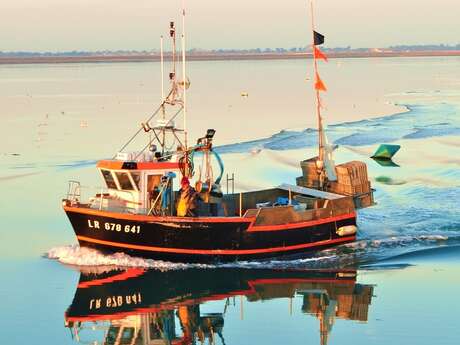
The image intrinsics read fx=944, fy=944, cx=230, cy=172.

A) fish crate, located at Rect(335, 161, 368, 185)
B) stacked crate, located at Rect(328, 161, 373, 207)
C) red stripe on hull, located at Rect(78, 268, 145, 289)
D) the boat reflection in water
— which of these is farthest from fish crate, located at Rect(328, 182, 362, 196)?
red stripe on hull, located at Rect(78, 268, 145, 289)

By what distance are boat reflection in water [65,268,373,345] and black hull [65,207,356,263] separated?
48cm

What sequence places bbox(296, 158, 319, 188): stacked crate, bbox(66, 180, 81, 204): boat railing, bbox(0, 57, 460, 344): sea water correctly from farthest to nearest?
bbox(296, 158, 319, 188): stacked crate
bbox(66, 180, 81, 204): boat railing
bbox(0, 57, 460, 344): sea water

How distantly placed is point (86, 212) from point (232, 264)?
12.5 ft

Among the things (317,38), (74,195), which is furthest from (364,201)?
(74,195)

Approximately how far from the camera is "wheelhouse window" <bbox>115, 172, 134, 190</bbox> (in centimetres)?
2336

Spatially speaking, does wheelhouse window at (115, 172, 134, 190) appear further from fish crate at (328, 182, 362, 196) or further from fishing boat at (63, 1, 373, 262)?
fish crate at (328, 182, 362, 196)

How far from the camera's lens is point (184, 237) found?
2286cm

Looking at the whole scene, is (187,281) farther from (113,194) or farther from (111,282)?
(113,194)

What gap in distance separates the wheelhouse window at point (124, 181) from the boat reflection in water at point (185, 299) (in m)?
2.12

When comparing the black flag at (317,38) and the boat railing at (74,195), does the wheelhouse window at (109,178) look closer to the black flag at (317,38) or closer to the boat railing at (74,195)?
the boat railing at (74,195)

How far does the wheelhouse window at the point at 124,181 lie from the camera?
2336 cm

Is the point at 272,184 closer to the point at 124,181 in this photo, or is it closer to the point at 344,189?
the point at 344,189

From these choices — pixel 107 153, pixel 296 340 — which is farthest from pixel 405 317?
pixel 107 153

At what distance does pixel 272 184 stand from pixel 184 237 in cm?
1120
